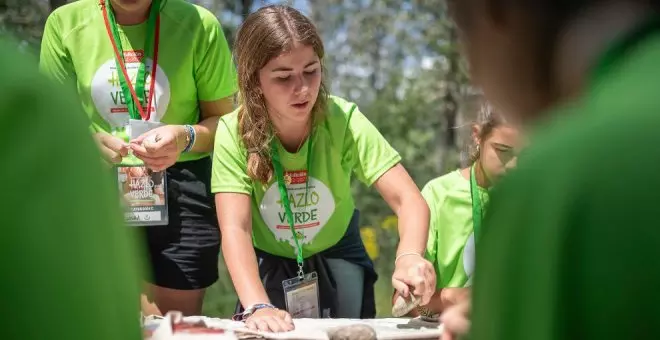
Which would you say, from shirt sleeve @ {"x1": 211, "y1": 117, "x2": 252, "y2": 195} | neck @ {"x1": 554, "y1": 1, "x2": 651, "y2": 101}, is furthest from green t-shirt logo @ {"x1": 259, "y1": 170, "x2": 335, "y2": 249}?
neck @ {"x1": 554, "y1": 1, "x2": 651, "y2": 101}

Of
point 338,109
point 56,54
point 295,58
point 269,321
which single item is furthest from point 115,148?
point 269,321

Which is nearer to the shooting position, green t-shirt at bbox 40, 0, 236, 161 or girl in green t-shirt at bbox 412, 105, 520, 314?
girl in green t-shirt at bbox 412, 105, 520, 314

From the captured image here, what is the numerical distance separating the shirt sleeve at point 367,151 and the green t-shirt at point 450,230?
24cm

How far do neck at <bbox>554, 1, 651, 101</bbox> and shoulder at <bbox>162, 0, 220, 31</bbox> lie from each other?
8.22 ft

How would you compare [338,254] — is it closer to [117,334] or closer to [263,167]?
[263,167]

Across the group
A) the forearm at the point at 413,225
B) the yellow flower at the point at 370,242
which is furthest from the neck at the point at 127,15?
the yellow flower at the point at 370,242

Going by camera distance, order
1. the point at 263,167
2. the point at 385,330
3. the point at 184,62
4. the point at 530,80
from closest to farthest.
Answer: the point at 530,80
the point at 385,330
the point at 263,167
the point at 184,62

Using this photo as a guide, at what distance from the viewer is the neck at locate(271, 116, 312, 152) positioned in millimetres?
3102

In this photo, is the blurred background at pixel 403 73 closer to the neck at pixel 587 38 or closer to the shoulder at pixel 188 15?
the shoulder at pixel 188 15

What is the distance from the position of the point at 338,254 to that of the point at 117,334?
2.51 metres

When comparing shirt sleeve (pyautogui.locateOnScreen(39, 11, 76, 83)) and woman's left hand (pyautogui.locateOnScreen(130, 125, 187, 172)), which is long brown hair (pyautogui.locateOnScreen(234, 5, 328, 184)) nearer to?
woman's left hand (pyautogui.locateOnScreen(130, 125, 187, 172))

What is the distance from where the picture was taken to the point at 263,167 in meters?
2.98

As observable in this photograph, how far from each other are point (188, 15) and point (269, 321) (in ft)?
4.36

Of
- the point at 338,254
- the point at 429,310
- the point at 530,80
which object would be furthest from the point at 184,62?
the point at 530,80
